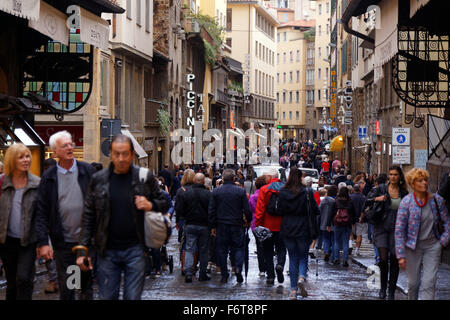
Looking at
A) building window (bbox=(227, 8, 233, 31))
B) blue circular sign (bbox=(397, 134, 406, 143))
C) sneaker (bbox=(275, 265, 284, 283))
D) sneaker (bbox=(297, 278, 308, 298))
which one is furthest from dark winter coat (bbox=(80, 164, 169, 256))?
building window (bbox=(227, 8, 233, 31))

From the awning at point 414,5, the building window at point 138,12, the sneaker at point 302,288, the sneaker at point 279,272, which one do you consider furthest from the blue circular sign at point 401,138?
the building window at point 138,12

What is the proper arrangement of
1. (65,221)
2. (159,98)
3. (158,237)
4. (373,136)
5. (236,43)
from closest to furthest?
1. (158,237)
2. (65,221)
3. (373,136)
4. (159,98)
5. (236,43)

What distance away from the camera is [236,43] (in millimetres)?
97000

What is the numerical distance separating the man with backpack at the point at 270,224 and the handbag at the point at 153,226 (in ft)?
18.1

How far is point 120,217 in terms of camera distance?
787 cm

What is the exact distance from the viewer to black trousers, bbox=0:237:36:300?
29.8 feet

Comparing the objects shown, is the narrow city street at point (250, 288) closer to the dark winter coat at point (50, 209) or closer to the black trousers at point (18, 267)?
the black trousers at point (18, 267)

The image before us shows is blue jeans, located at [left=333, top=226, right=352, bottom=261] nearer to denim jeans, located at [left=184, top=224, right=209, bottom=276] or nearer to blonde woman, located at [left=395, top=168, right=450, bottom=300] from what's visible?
denim jeans, located at [left=184, top=224, right=209, bottom=276]

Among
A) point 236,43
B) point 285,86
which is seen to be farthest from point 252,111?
point 285,86

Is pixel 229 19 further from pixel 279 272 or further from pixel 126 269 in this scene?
pixel 126 269

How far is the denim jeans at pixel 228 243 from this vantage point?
1454 centimetres

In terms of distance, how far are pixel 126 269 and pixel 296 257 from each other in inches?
192
